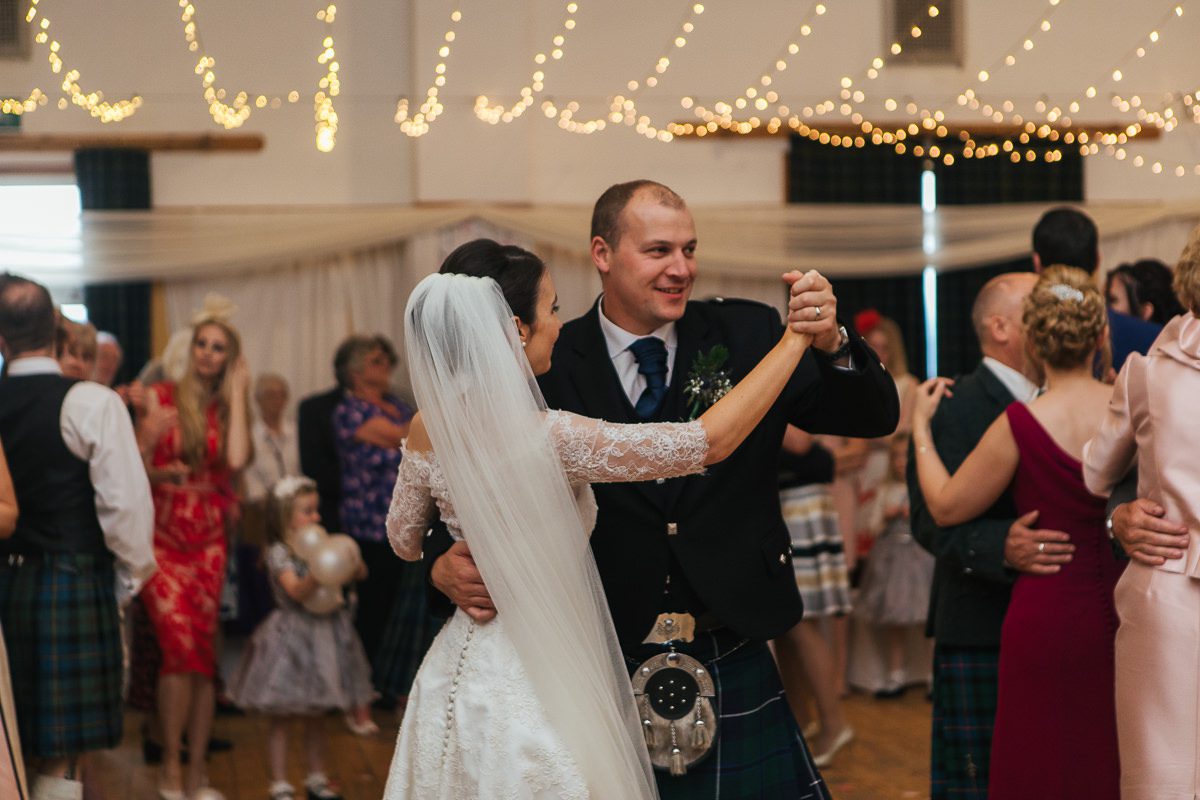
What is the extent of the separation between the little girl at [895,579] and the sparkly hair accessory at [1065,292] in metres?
3.35

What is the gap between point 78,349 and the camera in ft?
16.7

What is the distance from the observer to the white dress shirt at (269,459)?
22.3ft

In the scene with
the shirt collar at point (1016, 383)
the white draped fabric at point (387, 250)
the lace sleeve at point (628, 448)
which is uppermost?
the white draped fabric at point (387, 250)

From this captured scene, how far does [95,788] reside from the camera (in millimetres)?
4859

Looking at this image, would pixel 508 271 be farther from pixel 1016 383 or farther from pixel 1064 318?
pixel 1016 383

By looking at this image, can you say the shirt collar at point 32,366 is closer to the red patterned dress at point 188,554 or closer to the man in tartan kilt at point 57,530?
the man in tartan kilt at point 57,530

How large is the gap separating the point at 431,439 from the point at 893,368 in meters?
4.82

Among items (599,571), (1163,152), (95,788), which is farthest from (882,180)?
(599,571)

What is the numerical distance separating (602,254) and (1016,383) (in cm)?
122

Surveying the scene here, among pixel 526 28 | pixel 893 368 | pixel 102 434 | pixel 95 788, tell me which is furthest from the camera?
pixel 526 28

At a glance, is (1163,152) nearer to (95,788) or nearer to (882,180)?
(882,180)

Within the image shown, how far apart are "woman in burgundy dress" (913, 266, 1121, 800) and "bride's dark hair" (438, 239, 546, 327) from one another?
1.25m

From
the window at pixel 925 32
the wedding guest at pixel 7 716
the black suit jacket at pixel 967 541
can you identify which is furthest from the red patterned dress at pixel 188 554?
the window at pixel 925 32

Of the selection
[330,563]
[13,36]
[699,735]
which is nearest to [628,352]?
[699,735]
